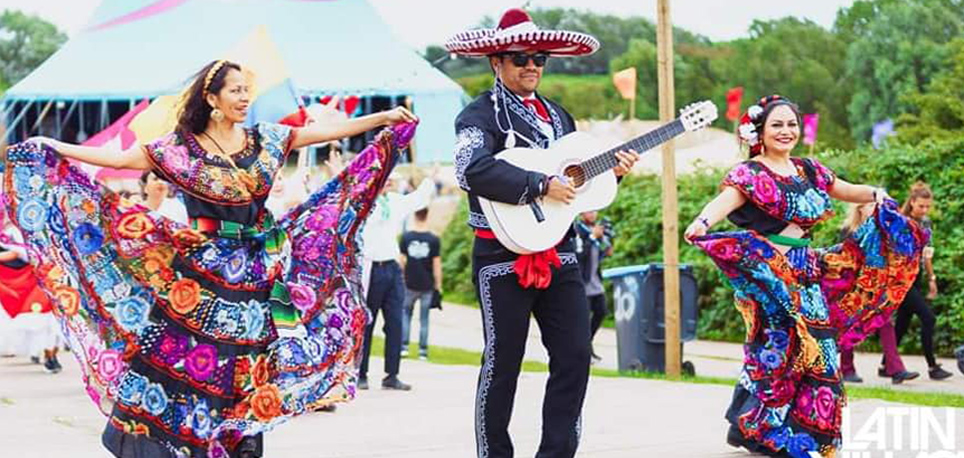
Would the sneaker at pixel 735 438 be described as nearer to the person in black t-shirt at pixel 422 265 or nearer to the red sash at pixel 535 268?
the red sash at pixel 535 268

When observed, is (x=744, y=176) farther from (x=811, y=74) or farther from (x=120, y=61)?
(x=811, y=74)

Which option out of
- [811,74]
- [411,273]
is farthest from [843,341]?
[811,74]

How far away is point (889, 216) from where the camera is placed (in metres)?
8.33

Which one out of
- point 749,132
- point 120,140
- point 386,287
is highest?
point 120,140

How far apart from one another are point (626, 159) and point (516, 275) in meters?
0.68

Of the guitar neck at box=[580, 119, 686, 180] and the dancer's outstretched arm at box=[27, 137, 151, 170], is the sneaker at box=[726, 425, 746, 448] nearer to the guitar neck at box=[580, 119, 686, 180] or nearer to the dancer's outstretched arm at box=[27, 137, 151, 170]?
the guitar neck at box=[580, 119, 686, 180]

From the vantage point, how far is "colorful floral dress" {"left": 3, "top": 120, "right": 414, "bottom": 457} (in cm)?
713

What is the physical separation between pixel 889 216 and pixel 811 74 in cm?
3358

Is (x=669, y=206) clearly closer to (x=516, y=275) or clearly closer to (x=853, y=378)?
(x=853, y=378)

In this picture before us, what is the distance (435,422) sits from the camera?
10.2 m

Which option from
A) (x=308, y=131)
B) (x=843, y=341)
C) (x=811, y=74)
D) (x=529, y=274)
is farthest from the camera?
(x=811, y=74)

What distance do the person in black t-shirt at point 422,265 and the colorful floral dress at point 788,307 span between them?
320 inches

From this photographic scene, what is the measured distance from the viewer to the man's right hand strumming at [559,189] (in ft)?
22.8

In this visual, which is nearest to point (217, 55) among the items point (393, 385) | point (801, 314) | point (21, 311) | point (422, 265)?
point (422, 265)
